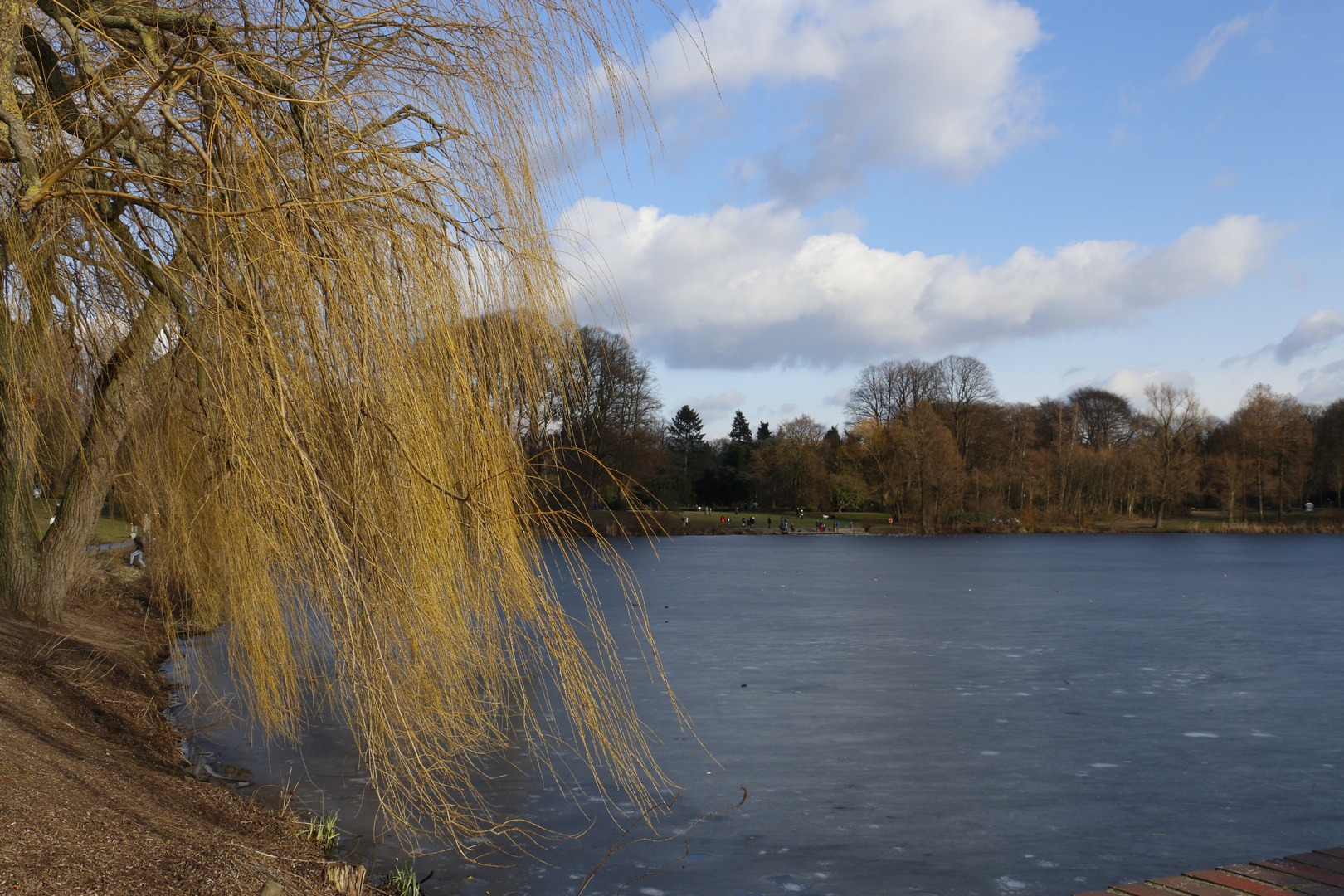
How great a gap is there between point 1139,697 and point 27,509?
9.78 meters

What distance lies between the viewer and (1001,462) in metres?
58.6

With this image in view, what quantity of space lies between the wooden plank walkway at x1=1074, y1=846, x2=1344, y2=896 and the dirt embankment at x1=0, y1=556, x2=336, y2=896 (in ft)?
10.3

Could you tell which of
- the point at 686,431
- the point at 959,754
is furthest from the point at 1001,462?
the point at 959,754

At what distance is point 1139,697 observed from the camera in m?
9.12

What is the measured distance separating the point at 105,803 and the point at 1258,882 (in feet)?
14.6

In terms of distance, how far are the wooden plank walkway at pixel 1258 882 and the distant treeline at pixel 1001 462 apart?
42.6 m

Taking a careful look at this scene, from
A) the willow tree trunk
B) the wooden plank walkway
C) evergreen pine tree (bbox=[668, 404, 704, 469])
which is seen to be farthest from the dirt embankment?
evergreen pine tree (bbox=[668, 404, 704, 469])

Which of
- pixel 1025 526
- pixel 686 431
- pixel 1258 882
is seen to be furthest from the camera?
pixel 686 431

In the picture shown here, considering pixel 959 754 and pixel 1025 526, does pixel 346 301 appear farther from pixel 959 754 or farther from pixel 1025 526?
pixel 1025 526

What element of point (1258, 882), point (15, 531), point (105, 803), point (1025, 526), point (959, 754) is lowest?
point (959, 754)

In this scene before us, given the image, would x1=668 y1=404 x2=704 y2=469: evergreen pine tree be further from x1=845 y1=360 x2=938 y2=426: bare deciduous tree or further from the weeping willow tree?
the weeping willow tree

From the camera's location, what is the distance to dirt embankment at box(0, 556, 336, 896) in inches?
116

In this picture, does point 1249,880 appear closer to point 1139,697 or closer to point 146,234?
point 146,234

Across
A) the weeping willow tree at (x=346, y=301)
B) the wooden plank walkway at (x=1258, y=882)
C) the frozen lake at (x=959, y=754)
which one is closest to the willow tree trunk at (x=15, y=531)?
the frozen lake at (x=959, y=754)
